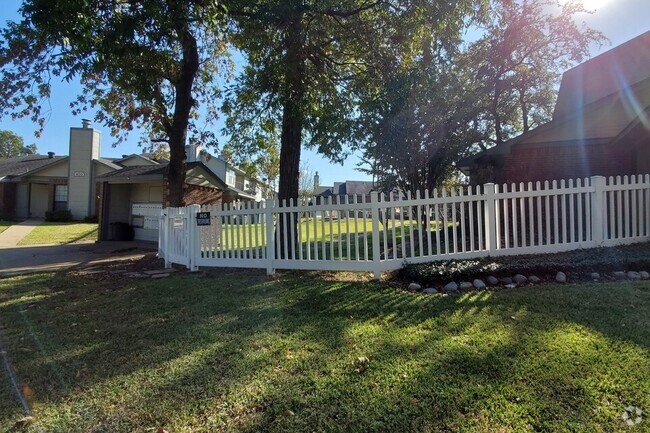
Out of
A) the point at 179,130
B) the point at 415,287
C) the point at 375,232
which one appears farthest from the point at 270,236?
the point at 179,130

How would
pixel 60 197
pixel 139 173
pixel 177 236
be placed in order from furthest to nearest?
pixel 60 197 < pixel 139 173 < pixel 177 236

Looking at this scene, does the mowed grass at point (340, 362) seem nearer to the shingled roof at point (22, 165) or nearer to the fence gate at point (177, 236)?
the fence gate at point (177, 236)

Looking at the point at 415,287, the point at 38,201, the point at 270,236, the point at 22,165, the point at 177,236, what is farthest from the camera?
the point at 22,165

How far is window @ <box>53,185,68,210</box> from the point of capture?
28438 mm

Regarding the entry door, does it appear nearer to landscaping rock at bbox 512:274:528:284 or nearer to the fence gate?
the fence gate

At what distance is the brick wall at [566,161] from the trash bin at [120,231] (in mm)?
15393

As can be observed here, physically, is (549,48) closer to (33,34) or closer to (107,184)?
(33,34)

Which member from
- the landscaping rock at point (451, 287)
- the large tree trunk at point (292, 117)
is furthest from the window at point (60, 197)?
the landscaping rock at point (451, 287)

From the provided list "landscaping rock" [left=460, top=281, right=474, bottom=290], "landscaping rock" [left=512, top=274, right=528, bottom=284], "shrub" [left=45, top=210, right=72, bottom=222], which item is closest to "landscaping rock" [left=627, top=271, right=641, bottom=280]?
"landscaping rock" [left=512, top=274, right=528, bottom=284]

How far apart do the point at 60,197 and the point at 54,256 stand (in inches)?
812

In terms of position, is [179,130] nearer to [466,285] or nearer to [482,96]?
[466,285]

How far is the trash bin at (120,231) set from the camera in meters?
17.0

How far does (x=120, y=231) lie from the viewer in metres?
17.1

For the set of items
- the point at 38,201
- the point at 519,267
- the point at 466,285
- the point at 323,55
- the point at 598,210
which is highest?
the point at 323,55
